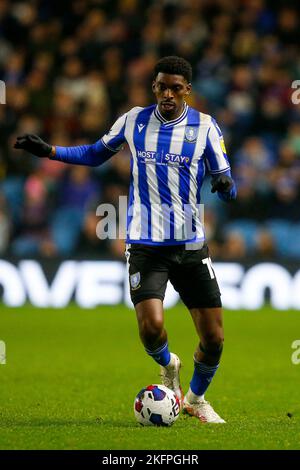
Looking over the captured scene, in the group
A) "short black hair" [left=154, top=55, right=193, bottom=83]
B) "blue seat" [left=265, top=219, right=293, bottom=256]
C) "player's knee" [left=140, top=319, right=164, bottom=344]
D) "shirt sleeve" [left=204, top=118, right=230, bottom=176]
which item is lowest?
"player's knee" [left=140, top=319, right=164, bottom=344]

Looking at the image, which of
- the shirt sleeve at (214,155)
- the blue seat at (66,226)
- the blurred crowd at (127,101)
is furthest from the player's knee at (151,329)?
the blue seat at (66,226)

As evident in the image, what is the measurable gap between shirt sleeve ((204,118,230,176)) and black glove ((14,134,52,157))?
3.53ft

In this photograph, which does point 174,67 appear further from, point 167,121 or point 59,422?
point 59,422

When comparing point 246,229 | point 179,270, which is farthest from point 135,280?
point 246,229

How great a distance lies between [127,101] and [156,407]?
10902mm

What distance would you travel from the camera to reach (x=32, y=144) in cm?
706

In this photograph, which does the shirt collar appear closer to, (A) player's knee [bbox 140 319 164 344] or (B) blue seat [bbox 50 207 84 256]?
(A) player's knee [bbox 140 319 164 344]

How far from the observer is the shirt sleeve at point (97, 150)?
7.23m

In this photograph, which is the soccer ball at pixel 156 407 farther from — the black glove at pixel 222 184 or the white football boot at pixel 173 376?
the black glove at pixel 222 184

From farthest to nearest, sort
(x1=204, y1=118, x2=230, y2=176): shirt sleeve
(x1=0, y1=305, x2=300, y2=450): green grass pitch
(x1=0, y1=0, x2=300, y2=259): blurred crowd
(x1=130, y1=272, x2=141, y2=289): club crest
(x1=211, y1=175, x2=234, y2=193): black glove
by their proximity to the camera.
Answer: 1. (x1=0, y1=0, x2=300, y2=259): blurred crowd
2. (x1=204, y1=118, x2=230, y2=176): shirt sleeve
3. (x1=130, y1=272, x2=141, y2=289): club crest
4. (x1=211, y1=175, x2=234, y2=193): black glove
5. (x1=0, y1=305, x2=300, y2=450): green grass pitch

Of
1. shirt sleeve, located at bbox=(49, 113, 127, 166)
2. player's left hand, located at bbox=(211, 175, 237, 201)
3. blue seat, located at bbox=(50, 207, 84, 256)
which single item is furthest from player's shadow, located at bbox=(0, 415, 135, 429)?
blue seat, located at bbox=(50, 207, 84, 256)

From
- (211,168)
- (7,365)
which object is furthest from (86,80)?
(211,168)

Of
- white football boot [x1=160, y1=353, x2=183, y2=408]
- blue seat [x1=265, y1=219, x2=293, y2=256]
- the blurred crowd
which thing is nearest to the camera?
white football boot [x1=160, y1=353, x2=183, y2=408]

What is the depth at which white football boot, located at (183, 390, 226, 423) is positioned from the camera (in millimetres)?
7137
